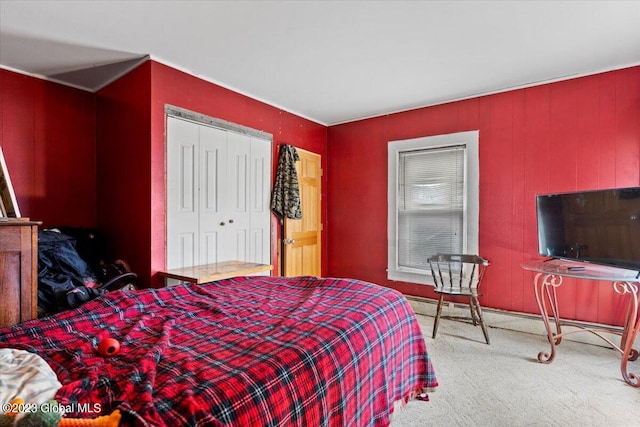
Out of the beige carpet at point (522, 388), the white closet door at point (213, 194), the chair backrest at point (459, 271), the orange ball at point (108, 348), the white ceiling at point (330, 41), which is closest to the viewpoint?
the orange ball at point (108, 348)

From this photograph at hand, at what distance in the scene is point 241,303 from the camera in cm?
164

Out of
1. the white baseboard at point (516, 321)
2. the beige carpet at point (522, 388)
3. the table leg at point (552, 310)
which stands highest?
the table leg at point (552, 310)

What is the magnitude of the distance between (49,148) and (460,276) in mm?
4175

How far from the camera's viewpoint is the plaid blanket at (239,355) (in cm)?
83

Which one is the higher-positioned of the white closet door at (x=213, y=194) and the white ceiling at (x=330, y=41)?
the white ceiling at (x=330, y=41)

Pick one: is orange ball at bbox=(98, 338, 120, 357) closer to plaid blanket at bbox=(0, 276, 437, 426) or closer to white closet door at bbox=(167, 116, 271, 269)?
plaid blanket at bbox=(0, 276, 437, 426)

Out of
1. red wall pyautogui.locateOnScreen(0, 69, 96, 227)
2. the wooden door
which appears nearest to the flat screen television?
the wooden door

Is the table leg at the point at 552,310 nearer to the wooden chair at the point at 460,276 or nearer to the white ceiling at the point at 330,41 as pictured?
the wooden chair at the point at 460,276

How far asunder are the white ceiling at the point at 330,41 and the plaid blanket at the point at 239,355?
5.75 feet

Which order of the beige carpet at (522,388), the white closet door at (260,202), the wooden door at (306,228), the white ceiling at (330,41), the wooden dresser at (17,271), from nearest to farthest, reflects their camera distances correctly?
the wooden dresser at (17,271), the beige carpet at (522,388), the white ceiling at (330,41), the white closet door at (260,202), the wooden door at (306,228)

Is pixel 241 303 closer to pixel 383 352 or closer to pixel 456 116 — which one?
pixel 383 352

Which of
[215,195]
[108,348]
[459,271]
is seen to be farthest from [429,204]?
[108,348]

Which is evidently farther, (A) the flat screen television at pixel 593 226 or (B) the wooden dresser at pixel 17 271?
(A) the flat screen television at pixel 593 226

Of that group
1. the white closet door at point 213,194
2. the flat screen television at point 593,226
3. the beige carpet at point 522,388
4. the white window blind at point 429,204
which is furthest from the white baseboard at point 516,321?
the white closet door at point 213,194
